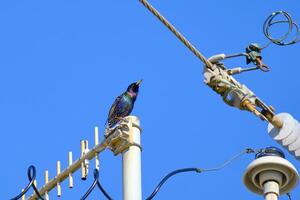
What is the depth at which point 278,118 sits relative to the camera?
30.9 feet

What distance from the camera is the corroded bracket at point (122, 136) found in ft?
28.7

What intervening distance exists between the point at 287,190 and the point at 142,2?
5.95 feet

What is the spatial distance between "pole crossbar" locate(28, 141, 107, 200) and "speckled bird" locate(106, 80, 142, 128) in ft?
1.11

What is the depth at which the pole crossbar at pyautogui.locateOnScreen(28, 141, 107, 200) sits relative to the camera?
352 inches

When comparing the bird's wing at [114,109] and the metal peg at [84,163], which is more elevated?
the bird's wing at [114,109]

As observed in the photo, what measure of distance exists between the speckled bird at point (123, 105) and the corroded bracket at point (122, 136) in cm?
32

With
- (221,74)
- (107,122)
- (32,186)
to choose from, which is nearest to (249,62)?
(221,74)

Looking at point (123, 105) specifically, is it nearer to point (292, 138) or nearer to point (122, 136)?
point (122, 136)

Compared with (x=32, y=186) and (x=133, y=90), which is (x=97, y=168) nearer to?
(x=32, y=186)

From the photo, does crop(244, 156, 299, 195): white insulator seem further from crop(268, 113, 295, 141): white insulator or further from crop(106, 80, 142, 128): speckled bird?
crop(106, 80, 142, 128): speckled bird

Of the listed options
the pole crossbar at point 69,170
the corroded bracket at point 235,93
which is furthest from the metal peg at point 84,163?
the corroded bracket at point 235,93

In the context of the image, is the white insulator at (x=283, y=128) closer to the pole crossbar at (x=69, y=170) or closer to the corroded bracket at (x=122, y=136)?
the corroded bracket at (x=122, y=136)

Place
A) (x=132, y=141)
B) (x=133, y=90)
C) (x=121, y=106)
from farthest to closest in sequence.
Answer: (x=133, y=90), (x=121, y=106), (x=132, y=141)

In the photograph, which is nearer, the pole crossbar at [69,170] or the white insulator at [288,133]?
the pole crossbar at [69,170]
